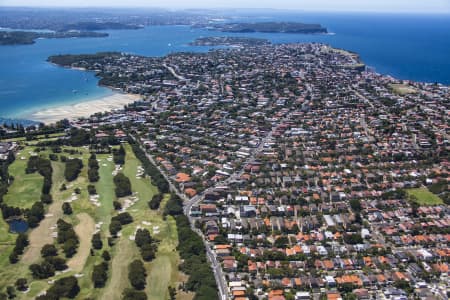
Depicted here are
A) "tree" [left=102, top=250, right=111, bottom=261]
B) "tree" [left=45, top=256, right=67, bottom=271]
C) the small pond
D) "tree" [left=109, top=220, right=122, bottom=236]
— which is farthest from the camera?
the small pond

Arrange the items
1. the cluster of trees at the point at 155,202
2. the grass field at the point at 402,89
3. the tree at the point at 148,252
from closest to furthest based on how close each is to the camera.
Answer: the tree at the point at 148,252
the cluster of trees at the point at 155,202
the grass field at the point at 402,89

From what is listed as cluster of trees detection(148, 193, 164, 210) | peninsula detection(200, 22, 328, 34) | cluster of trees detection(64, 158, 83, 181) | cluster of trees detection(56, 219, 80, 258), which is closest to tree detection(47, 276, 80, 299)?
cluster of trees detection(56, 219, 80, 258)

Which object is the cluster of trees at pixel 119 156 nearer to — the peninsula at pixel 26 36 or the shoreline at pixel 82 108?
the shoreline at pixel 82 108

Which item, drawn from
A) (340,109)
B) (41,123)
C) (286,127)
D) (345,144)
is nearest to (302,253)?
(345,144)

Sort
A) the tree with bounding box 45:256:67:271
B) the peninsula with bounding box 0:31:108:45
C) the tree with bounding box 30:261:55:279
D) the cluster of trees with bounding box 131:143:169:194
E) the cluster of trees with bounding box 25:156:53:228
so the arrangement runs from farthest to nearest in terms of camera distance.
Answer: the peninsula with bounding box 0:31:108:45 < the cluster of trees with bounding box 131:143:169:194 < the cluster of trees with bounding box 25:156:53:228 < the tree with bounding box 45:256:67:271 < the tree with bounding box 30:261:55:279

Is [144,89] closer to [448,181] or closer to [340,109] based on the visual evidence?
[340,109]

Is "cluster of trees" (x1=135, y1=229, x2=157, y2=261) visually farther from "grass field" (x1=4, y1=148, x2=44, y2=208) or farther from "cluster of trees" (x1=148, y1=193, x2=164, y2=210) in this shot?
"grass field" (x1=4, y1=148, x2=44, y2=208)

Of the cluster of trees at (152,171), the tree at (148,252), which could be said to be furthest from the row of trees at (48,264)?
the cluster of trees at (152,171)
